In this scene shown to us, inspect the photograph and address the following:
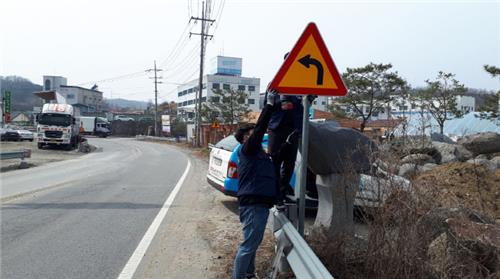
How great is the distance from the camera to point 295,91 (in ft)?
14.3

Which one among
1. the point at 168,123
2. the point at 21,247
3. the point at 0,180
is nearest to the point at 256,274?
the point at 21,247

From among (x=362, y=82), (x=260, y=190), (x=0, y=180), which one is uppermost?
(x=362, y=82)

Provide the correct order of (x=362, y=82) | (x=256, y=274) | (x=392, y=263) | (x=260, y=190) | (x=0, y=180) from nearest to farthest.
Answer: (x=392, y=263)
(x=260, y=190)
(x=256, y=274)
(x=0, y=180)
(x=362, y=82)

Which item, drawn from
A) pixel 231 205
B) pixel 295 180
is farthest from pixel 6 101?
pixel 295 180

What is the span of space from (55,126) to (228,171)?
1153 inches

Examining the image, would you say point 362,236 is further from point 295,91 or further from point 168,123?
point 168,123

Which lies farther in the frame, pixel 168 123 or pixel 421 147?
pixel 168 123

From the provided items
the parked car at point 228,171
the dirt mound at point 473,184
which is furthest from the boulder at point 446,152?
the parked car at point 228,171

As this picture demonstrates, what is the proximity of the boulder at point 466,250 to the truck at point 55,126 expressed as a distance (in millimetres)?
34223

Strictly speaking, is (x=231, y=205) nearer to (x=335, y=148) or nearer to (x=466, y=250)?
(x=335, y=148)

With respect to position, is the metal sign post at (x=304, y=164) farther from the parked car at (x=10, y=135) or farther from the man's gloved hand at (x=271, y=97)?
the parked car at (x=10, y=135)

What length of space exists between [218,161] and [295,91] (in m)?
5.39

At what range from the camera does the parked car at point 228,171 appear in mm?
8086

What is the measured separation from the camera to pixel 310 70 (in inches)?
174
